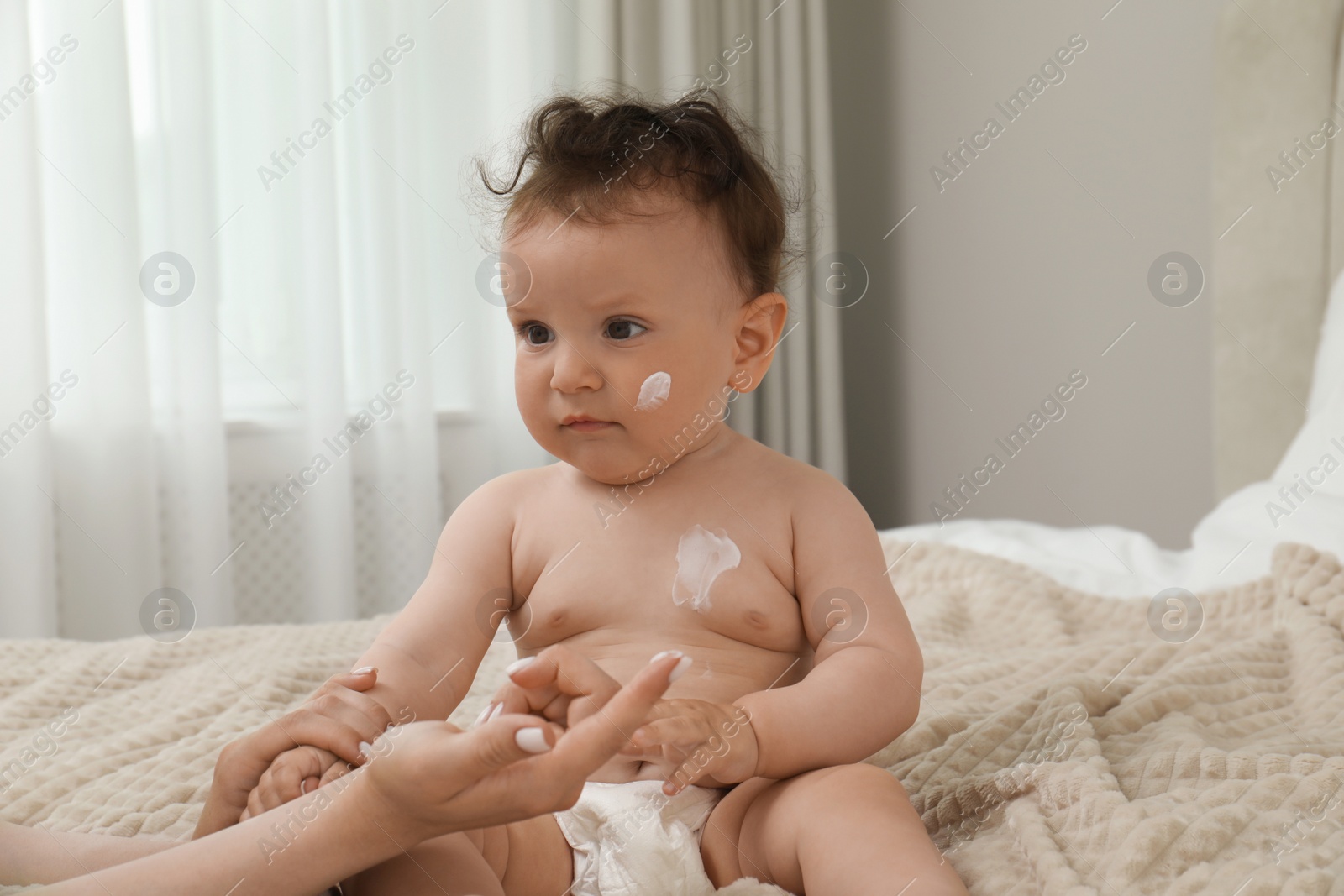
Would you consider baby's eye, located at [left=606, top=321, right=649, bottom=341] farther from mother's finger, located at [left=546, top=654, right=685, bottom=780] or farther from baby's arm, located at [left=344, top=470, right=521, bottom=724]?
Result: mother's finger, located at [left=546, top=654, right=685, bottom=780]

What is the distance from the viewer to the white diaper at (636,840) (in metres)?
0.63

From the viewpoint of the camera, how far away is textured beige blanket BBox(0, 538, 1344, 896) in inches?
24.5

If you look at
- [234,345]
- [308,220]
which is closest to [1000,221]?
[308,220]

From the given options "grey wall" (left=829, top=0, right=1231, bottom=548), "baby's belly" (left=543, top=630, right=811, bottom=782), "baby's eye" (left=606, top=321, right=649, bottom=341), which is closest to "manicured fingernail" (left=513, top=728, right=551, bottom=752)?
"baby's belly" (left=543, top=630, right=811, bottom=782)

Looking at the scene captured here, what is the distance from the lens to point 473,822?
1.70 ft

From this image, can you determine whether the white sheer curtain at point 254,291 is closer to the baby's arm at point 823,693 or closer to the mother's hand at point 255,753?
the mother's hand at point 255,753

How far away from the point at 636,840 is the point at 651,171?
0.46 m

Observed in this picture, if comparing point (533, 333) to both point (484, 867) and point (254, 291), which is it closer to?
point (484, 867)

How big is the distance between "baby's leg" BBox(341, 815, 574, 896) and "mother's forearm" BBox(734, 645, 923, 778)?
14 cm

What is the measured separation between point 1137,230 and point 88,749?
1900 mm

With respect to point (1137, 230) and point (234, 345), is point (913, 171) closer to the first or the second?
point (1137, 230)

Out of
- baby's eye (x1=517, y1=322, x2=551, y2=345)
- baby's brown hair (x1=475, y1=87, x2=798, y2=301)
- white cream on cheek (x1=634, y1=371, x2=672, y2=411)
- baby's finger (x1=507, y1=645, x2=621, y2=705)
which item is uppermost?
baby's brown hair (x1=475, y1=87, x2=798, y2=301)

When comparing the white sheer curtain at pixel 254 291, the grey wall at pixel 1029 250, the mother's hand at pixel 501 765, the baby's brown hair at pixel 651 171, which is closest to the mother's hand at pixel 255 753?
the mother's hand at pixel 501 765

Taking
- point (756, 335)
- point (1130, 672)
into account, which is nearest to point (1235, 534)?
point (1130, 672)
